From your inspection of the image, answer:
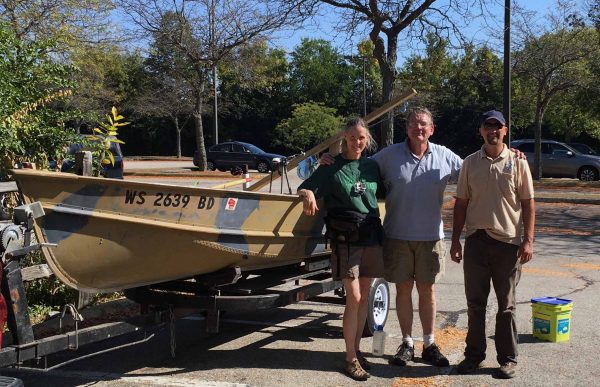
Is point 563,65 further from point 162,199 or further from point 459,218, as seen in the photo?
point 162,199

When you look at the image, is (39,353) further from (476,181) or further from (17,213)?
(476,181)

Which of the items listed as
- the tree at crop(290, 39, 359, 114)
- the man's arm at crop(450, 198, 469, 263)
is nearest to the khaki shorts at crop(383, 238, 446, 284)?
the man's arm at crop(450, 198, 469, 263)

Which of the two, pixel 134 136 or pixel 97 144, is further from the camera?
pixel 134 136

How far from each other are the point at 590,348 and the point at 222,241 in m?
3.21

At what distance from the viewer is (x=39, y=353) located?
154 inches

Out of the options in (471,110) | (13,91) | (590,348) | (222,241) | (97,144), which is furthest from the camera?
(471,110)

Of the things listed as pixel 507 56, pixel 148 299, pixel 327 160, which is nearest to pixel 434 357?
A: pixel 327 160

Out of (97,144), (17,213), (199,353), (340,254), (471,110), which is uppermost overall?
(471,110)

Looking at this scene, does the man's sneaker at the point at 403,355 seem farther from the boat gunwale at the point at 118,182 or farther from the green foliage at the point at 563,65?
the green foliage at the point at 563,65

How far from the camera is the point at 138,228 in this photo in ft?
14.5

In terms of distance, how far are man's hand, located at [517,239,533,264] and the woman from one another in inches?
39.4

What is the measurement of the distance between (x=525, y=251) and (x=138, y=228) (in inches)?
106

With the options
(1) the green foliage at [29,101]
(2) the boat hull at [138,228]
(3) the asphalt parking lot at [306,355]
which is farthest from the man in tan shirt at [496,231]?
(1) the green foliage at [29,101]

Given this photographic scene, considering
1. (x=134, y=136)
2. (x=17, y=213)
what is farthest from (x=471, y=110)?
(x=17, y=213)
